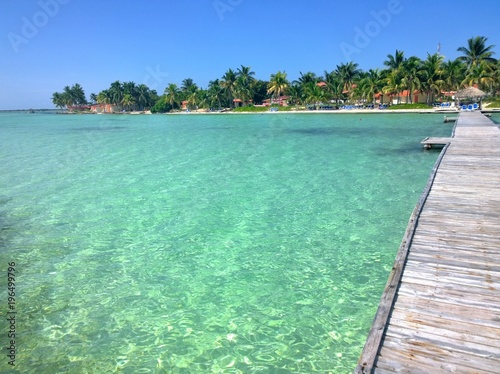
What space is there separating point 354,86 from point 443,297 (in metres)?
74.3

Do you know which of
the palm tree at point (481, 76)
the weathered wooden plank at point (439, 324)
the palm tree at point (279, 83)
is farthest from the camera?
the palm tree at point (279, 83)

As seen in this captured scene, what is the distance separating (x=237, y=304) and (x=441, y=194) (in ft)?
19.6

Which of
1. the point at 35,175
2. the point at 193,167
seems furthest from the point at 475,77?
the point at 35,175

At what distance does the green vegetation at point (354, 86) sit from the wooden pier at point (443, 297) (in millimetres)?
56732

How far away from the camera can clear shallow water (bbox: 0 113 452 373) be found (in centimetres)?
475

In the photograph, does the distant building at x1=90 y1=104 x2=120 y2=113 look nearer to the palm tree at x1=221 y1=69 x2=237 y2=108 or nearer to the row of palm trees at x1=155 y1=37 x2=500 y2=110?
the row of palm trees at x1=155 y1=37 x2=500 y2=110

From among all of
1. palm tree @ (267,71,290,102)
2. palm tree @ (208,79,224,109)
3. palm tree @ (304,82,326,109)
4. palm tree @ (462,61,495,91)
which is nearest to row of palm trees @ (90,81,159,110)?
palm tree @ (208,79,224,109)

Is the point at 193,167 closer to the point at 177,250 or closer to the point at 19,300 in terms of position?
the point at 177,250

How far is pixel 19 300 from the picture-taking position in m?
6.00

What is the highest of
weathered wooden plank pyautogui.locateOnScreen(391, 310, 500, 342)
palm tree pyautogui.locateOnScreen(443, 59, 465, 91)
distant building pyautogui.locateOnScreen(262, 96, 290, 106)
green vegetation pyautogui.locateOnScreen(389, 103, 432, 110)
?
palm tree pyautogui.locateOnScreen(443, 59, 465, 91)

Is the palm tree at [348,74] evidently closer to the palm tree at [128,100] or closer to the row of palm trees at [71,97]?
the palm tree at [128,100]

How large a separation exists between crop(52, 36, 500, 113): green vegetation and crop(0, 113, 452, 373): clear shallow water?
50.3 meters

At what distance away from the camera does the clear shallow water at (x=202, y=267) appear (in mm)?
4750

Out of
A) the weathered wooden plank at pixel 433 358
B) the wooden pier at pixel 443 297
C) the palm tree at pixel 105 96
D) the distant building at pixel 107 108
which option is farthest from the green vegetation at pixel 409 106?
the distant building at pixel 107 108
